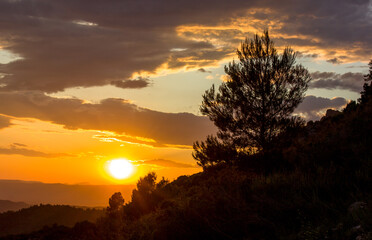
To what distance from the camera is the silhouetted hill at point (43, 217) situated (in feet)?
99.3

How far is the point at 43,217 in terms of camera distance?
32125 millimetres

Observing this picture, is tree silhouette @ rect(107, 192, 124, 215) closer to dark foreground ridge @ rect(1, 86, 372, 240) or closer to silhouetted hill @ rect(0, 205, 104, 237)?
silhouetted hill @ rect(0, 205, 104, 237)

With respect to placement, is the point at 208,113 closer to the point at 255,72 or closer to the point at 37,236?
the point at 255,72

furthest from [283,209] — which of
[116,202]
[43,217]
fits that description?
[43,217]

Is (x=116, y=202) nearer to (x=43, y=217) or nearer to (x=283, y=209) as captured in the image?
(x=43, y=217)

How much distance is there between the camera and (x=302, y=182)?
32.2 ft

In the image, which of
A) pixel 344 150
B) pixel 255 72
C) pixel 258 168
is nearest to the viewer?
pixel 344 150

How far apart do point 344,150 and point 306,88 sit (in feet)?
46.4

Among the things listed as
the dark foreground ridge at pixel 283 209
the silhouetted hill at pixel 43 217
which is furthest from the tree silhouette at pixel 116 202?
the dark foreground ridge at pixel 283 209

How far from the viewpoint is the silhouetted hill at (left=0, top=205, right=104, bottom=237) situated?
3027 cm

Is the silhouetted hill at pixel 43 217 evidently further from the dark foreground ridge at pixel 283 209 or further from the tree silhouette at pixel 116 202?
the dark foreground ridge at pixel 283 209

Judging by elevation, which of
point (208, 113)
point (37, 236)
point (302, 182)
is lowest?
point (37, 236)

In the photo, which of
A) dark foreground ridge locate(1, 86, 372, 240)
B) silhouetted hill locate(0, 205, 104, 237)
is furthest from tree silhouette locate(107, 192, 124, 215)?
dark foreground ridge locate(1, 86, 372, 240)

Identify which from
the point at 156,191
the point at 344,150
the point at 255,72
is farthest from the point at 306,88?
the point at 344,150
